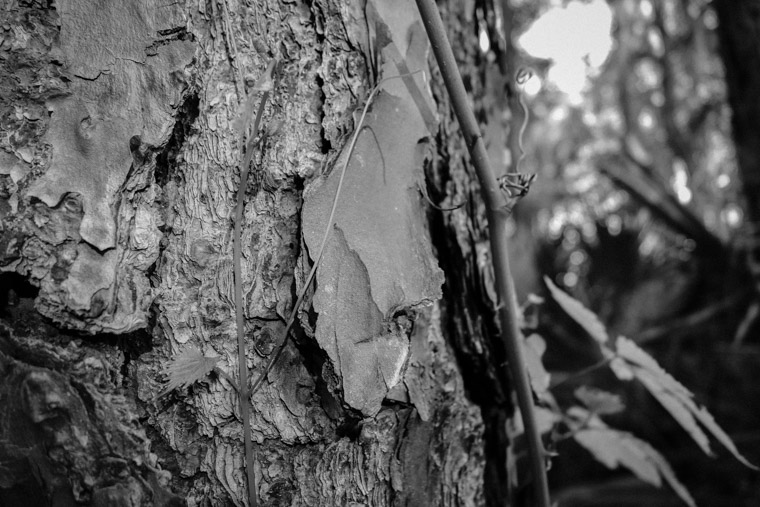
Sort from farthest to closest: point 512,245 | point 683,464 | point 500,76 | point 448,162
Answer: point 512,245, point 683,464, point 500,76, point 448,162

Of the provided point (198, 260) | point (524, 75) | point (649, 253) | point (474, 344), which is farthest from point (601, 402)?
point (649, 253)

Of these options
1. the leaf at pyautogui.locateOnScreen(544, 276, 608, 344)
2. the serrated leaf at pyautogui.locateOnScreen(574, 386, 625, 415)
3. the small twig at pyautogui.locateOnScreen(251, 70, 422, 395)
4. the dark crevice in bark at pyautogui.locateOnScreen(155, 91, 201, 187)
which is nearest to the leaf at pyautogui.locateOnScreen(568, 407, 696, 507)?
the serrated leaf at pyautogui.locateOnScreen(574, 386, 625, 415)

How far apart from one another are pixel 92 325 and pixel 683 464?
1.94 meters

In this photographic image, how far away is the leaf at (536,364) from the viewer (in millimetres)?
589

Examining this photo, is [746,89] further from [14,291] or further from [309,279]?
[14,291]

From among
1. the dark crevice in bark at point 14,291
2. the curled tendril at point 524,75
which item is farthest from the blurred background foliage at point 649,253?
the dark crevice in bark at point 14,291

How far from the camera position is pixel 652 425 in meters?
1.88

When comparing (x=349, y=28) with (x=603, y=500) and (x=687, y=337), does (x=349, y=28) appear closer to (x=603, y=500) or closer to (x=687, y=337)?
(x=603, y=500)

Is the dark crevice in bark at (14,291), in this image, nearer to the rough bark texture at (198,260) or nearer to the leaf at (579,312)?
the rough bark texture at (198,260)

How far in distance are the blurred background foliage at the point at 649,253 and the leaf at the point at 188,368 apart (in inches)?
16.0

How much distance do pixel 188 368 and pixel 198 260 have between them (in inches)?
3.4

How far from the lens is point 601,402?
66 cm

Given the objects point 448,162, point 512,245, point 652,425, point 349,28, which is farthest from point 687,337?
point 349,28

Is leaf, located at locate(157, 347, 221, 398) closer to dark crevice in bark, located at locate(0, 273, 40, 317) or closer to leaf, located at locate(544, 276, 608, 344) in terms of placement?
dark crevice in bark, located at locate(0, 273, 40, 317)
